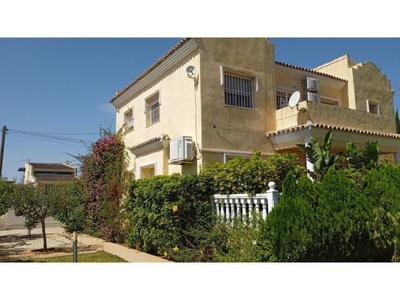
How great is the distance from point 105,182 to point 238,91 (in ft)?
29.3

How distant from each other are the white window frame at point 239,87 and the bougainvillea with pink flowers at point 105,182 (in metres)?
7.17

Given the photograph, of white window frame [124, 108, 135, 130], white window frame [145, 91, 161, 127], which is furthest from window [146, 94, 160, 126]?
white window frame [124, 108, 135, 130]

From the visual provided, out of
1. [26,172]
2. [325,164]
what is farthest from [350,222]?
[26,172]

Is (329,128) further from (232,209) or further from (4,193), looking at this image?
(4,193)

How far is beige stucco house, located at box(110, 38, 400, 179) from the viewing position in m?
13.0

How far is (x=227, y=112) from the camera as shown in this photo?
13430mm

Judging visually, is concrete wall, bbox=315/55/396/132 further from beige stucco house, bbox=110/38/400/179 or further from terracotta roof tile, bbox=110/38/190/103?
terracotta roof tile, bbox=110/38/190/103

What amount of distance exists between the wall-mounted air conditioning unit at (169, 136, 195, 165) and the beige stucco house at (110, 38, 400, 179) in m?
0.04

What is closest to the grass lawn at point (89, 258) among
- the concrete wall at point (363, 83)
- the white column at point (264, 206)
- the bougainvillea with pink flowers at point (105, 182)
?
the bougainvillea with pink flowers at point (105, 182)

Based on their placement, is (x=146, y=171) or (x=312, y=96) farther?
(x=146, y=171)

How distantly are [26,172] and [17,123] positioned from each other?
37.1 meters

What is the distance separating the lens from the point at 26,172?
4519 cm

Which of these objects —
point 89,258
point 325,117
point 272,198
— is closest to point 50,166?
point 89,258
